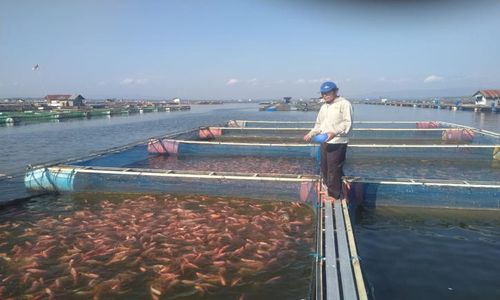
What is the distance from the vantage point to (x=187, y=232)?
766cm

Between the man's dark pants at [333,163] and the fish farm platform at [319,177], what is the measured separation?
0.31m

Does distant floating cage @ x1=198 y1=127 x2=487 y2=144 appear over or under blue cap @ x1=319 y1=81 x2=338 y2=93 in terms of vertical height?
under

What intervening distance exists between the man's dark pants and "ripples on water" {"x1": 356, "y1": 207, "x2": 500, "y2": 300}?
3.89ft

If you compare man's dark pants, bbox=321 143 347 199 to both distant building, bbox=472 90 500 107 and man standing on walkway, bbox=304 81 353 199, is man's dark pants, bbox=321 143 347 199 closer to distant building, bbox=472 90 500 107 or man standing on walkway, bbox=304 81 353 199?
man standing on walkway, bbox=304 81 353 199

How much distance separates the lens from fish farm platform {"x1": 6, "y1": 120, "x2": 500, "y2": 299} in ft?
18.8

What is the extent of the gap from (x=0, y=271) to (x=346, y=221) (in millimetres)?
6469

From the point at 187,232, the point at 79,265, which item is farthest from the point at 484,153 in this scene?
the point at 79,265

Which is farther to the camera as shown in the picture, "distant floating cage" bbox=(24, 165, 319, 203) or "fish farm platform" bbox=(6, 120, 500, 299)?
"distant floating cage" bbox=(24, 165, 319, 203)

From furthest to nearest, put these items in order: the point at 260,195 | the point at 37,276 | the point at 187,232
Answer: the point at 260,195 → the point at 187,232 → the point at 37,276

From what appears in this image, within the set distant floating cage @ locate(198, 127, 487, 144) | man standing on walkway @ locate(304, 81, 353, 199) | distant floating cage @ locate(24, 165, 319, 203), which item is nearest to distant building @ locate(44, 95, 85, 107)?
distant floating cage @ locate(198, 127, 487, 144)

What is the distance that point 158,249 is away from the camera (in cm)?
684

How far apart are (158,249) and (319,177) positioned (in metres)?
4.72

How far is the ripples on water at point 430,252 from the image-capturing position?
5402 mm

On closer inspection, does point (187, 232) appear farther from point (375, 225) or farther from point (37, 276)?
point (375, 225)
